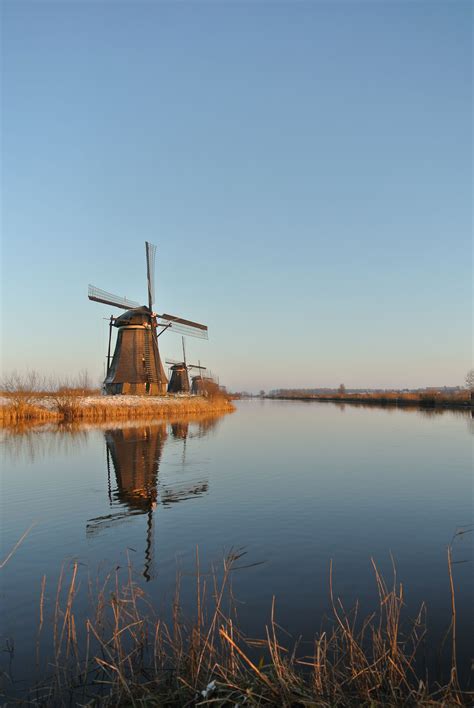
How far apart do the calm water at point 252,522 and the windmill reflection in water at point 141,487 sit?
0.05 m

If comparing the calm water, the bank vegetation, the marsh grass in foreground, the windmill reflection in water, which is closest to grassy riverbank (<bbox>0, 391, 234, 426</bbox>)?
the bank vegetation

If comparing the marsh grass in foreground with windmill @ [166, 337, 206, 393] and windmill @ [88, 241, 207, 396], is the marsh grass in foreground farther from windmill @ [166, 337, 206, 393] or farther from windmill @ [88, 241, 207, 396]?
windmill @ [166, 337, 206, 393]

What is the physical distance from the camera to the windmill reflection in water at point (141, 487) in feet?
28.9

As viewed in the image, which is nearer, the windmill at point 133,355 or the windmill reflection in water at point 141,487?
the windmill reflection in water at point 141,487

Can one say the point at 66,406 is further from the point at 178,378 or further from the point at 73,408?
the point at 178,378

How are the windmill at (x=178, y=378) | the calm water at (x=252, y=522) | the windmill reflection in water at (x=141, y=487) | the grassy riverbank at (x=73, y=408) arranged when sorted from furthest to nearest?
1. the windmill at (x=178, y=378)
2. the grassy riverbank at (x=73, y=408)
3. the windmill reflection in water at (x=141, y=487)
4. the calm water at (x=252, y=522)

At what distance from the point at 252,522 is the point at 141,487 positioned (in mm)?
4205

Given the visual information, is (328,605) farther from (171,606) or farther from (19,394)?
(19,394)

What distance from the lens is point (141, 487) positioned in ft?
38.6

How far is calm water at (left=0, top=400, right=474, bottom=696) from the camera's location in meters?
5.54

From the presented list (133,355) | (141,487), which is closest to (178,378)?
Result: (133,355)

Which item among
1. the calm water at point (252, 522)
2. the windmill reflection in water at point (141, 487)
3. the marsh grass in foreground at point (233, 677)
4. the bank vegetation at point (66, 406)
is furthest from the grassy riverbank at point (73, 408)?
the marsh grass in foreground at point (233, 677)

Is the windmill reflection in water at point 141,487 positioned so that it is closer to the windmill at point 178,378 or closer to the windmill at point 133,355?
the windmill at point 133,355

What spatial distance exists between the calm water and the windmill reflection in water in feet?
0.16
